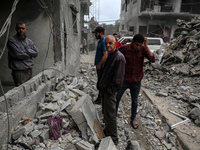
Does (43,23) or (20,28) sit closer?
(20,28)

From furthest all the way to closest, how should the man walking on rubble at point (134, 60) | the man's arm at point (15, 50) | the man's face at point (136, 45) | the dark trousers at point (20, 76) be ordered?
the dark trousers at point (20, 76) → the man's arm at point (15, 50) → the man walking on rubble at point (134, 60) → the man's face at point (136, 45)

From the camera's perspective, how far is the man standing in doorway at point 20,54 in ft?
10.2

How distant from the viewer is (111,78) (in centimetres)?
241

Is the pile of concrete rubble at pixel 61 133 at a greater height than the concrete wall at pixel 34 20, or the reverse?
the concrete wall at pixel 34 20

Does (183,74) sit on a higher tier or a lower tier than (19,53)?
lower

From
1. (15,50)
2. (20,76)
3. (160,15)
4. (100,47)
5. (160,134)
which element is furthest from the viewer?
(160,15)

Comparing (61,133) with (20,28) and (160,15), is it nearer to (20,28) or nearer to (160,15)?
(20,28)

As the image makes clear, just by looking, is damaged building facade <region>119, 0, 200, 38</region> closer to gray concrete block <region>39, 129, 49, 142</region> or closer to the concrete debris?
the concrete debris

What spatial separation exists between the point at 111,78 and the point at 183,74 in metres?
5.35

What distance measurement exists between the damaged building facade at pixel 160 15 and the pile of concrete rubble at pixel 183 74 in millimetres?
10480

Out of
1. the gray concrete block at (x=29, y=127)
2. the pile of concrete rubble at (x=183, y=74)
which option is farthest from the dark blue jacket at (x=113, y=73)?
the pile of concrete rubble at (x=183, y=74)

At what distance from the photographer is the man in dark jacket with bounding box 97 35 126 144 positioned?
2303 millimetres

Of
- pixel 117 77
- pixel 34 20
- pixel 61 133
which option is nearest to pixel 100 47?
pixel 117 77

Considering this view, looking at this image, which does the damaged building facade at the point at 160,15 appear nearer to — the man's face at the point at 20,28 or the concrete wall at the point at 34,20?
the concrete wall at the point at 34,20
